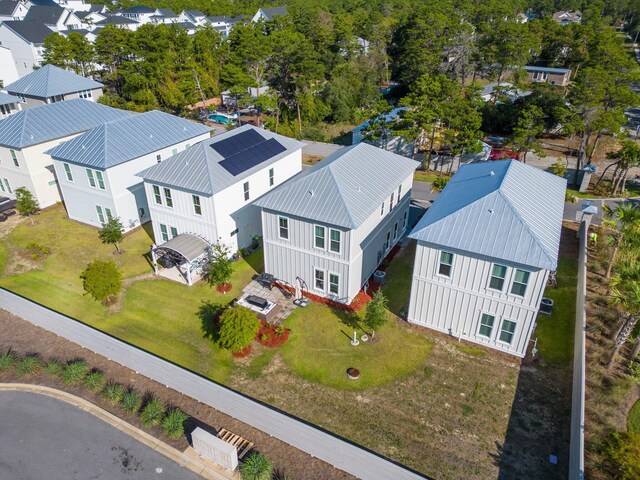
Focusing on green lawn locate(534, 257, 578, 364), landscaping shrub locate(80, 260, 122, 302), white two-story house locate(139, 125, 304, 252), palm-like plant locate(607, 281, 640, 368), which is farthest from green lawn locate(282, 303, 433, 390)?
landscaping shrub locate(80, 260, 122, 302)

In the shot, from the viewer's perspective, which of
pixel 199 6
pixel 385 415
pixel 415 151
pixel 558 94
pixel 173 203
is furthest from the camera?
pixel 199 6

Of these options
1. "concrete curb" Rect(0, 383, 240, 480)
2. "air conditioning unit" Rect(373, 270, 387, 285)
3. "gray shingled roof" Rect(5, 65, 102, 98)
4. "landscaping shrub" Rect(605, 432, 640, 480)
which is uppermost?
"gray shingled roof" Rect(5, 65, 102, 98)

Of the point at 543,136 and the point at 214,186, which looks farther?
the point at 543,136

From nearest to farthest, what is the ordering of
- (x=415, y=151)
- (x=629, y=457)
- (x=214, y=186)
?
(x=629, y=457) → (x=214, y=186) → (x=415, y=151)

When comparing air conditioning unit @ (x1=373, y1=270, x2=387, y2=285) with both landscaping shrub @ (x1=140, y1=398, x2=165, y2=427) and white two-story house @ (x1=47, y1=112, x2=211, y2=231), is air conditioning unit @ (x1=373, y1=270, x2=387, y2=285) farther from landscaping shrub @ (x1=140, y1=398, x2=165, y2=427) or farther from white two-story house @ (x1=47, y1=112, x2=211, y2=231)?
white two-story house @ (x1=47, y1=112, x2=211, y2=231)

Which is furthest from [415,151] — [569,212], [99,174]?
[99,174]

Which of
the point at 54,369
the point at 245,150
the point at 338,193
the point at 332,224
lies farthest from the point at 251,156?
the point at 54,369

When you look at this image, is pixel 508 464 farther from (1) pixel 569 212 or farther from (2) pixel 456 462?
(1) pixel 569 212
